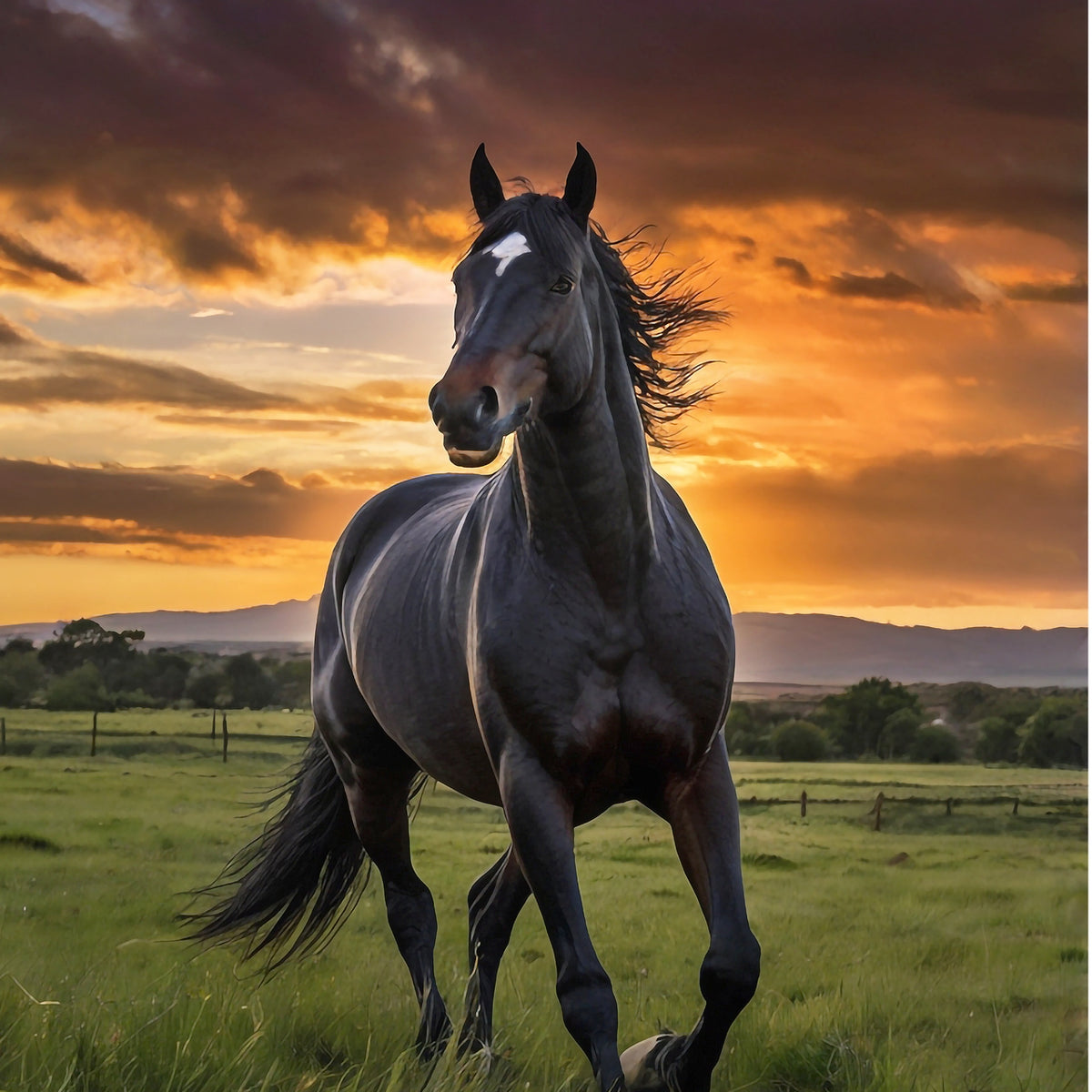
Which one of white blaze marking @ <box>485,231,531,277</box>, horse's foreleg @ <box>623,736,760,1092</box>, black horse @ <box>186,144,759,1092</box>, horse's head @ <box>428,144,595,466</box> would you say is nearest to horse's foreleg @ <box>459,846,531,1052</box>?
black horse @ <box>186,144,759,1092</box>

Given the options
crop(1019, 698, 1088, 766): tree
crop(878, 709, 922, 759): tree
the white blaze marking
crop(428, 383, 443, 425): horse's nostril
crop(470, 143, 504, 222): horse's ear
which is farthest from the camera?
crop(878, 709, 922, 759): tree

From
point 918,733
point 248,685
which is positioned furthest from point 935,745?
point 248,685

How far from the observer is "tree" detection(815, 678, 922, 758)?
16609 mm

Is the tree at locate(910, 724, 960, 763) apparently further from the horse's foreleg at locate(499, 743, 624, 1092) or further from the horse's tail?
the horse's foreleg at locate(499, 743, 624, 1092)

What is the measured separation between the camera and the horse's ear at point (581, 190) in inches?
139

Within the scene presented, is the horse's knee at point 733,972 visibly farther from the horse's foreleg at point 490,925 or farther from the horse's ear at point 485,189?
the horse's ear at point 485,189

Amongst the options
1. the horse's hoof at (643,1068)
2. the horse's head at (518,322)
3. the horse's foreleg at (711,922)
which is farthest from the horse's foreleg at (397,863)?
the horse's head at (518,322)

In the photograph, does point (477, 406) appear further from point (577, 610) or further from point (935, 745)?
point (935, 745)

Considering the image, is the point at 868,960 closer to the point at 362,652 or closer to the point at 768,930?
the point at 768,930

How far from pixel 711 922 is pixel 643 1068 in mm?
667

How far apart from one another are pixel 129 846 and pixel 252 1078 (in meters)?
6.84

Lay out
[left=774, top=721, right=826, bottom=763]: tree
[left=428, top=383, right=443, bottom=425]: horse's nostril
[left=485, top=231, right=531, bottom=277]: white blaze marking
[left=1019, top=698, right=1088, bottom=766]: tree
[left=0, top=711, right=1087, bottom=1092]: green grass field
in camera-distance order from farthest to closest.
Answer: [left=774, top=721, right=826, bottom=763]: tree → [left=1019, top=698, right=1088, bottom=766]: tree → [left=0, top=711, right=1087, bottom=1092]: green grass field → [left=485, top=231, right=531, bottom=277]: white blaze marking → [left=428, top=383, right=443, bottom=425]: horse's nostril

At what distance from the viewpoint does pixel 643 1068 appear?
3824 millimetres

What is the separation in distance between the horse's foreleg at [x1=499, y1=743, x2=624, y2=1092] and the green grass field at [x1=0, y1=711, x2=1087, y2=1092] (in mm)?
435
